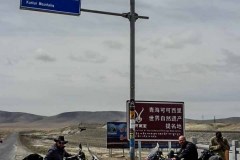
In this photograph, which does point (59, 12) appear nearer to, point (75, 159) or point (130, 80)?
point (130, 80)

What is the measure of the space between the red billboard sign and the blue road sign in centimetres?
552

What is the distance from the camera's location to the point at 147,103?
21562 mm

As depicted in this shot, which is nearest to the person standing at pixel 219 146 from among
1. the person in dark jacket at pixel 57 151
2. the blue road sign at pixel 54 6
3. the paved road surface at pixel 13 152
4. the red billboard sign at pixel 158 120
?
the red billboard sign at pixel 158 120

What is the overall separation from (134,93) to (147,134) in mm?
3668

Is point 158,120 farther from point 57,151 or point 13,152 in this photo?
point 13,152

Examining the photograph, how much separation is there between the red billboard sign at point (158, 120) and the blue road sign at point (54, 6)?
5.52m

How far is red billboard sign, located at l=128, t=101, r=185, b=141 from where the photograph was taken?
2148 cm

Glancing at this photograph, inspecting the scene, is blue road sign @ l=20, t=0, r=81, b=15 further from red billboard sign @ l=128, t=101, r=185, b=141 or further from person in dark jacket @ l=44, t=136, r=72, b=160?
red billboard sign @ l=128, t=101, r=185, b=141

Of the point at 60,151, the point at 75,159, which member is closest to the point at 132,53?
the point at 75,159

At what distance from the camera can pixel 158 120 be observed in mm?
21984

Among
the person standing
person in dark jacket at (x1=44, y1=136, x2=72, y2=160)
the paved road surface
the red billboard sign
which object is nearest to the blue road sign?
person in dark jacket at (x1=44, y1=136, x2=72, y2=160)

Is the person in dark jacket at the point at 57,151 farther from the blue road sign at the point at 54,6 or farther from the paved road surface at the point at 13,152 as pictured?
the paved road surface at the point at 13,152

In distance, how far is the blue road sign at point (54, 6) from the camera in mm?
16641

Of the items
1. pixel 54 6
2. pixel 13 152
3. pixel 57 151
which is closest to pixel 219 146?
pixel 57 151
